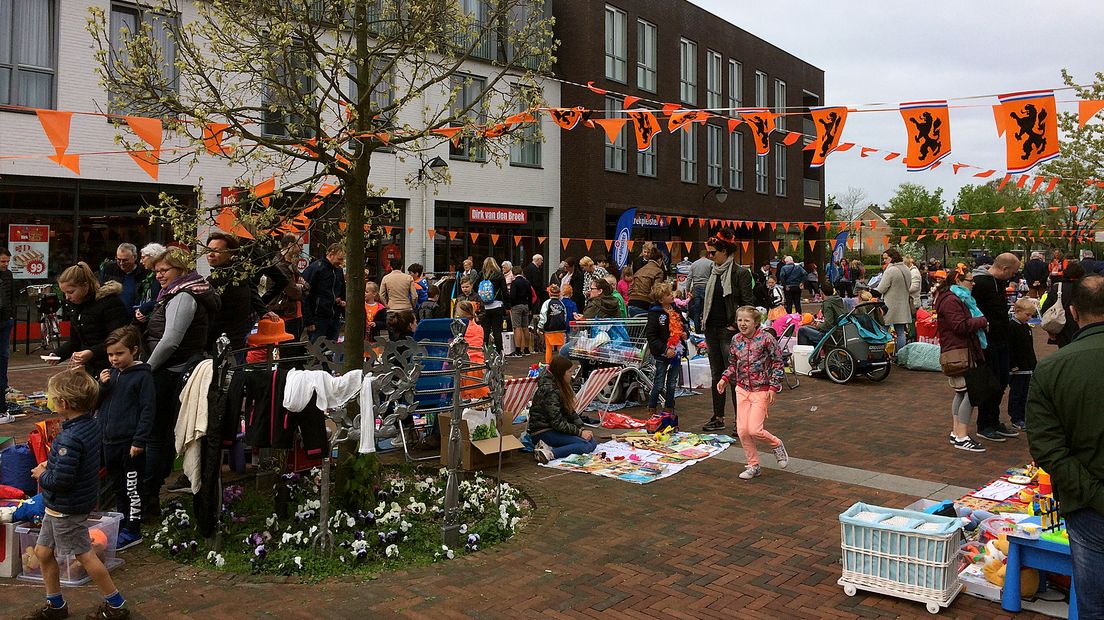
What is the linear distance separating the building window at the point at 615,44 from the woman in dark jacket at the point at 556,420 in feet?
71.6

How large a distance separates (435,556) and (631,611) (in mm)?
1427

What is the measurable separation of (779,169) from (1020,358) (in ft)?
105

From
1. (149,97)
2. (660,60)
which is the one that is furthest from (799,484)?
(660,60)

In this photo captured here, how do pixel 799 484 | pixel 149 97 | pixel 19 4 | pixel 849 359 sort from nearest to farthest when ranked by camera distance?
1. pixel 149 97
2. pixel 799 484
3. pixel 849 359
4. pixel 19 4

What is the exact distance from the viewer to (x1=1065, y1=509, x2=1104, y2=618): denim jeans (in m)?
3.46

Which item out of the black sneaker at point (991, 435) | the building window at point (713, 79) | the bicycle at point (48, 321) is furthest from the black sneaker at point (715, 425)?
the building window at point (713, 79)

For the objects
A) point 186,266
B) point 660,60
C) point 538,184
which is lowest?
point 186,266

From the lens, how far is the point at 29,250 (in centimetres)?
1647

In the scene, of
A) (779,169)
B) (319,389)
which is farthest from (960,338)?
(779,169)

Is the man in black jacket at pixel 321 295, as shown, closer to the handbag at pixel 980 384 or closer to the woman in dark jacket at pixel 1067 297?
the handbag at pixel 980 384

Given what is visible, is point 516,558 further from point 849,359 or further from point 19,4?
point 19,4

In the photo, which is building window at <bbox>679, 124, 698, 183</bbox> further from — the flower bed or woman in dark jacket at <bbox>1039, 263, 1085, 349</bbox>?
the flower bed

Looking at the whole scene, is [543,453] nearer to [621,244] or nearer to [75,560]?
[75,560]

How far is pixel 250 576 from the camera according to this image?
5.16m
